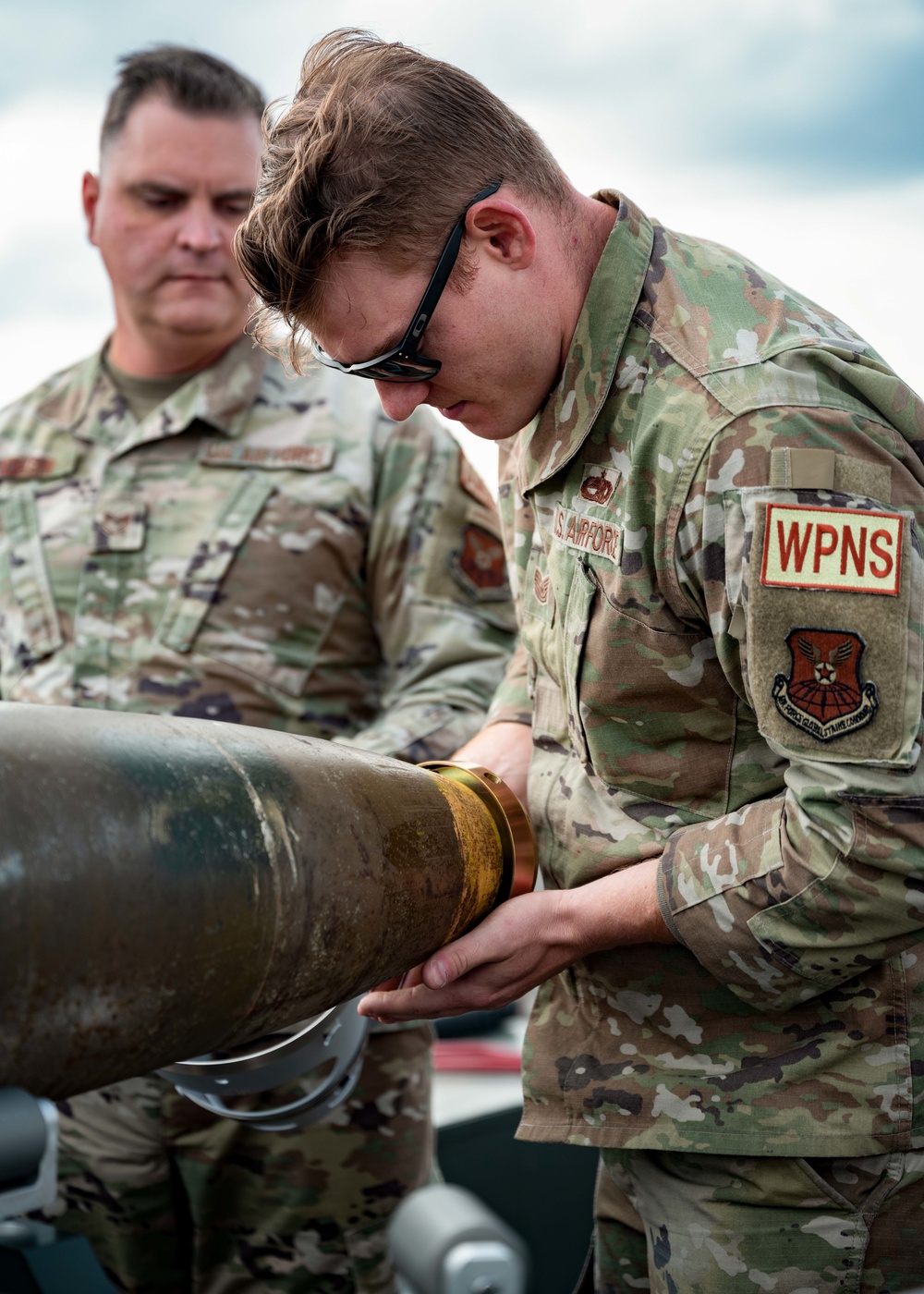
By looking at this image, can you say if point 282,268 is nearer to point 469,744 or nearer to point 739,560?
point 739,560

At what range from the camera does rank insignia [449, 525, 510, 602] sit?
2.36 m

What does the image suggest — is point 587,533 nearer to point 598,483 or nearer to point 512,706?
point 598,483

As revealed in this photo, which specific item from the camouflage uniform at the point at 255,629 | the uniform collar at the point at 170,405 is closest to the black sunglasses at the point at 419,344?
the camouflage uniform at the point at 255,629

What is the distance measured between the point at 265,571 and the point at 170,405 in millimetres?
408

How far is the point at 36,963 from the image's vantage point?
0.89 meters

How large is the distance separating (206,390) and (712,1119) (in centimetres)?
166

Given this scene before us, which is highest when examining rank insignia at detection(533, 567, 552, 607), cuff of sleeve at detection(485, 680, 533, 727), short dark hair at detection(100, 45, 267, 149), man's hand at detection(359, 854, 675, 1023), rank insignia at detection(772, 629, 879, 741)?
short dark hair at detection(100, 45, 267, 149)

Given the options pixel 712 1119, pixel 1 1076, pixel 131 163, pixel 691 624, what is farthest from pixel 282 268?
pixel 131 163

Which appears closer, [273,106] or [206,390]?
[273,106]

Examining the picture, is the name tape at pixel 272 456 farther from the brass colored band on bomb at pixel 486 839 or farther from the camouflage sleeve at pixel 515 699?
the brass colored band on bomb at pixel 486 839

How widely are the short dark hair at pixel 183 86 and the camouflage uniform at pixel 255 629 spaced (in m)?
0.45

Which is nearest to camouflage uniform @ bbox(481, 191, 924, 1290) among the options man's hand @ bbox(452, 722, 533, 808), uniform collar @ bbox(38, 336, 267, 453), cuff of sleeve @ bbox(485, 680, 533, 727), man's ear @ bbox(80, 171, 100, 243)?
man's hand @ bbox(452, 722, 533, 808)

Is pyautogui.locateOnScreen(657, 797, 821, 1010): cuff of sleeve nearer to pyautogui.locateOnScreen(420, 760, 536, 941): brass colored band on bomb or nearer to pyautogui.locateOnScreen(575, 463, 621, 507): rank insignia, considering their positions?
pyautogui.locateOnScreen(420, 760, 536, 941): brass colored band on bomb

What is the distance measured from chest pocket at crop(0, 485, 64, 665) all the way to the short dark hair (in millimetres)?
751
